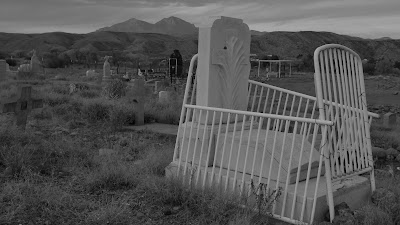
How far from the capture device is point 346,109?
4.38m

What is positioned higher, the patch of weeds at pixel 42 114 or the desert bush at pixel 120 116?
the desert bush at pixel 120 116

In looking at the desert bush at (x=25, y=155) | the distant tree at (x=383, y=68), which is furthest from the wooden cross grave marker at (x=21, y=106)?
the distant tree at (x=383, y=68)

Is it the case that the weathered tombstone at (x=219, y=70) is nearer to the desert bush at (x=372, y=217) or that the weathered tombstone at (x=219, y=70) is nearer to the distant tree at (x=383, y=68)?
the desert bush at (x=372, y=217)

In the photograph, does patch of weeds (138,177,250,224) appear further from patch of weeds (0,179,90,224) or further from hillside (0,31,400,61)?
hillside (0,31,400,61)

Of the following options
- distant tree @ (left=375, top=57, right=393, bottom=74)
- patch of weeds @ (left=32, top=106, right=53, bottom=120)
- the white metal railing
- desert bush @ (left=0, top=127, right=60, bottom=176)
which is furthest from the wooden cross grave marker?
distant tree @ (left=375, top=57, right=393, bottom=74)

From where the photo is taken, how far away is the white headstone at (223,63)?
5207 mm

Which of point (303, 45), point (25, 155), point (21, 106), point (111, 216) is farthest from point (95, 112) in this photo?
point (303, 45)

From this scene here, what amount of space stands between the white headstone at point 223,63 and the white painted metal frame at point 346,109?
1262 millimetres

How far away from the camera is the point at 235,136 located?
4988 millimetres

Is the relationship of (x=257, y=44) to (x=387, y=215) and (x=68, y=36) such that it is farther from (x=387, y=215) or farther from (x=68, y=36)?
(x=387, y=215)

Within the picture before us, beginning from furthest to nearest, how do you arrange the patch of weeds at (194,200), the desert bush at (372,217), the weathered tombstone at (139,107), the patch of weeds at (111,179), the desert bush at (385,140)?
the weathered tombstone at (139,107), the desert bush at (385,140), the patch of weeds at (111,179), the patch of weeds at (194,200), the desert bush at (372,217)

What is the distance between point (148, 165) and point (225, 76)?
153 centimetres

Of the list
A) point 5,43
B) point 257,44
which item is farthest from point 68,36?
point 257,44

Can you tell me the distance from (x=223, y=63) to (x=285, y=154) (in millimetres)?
1414
